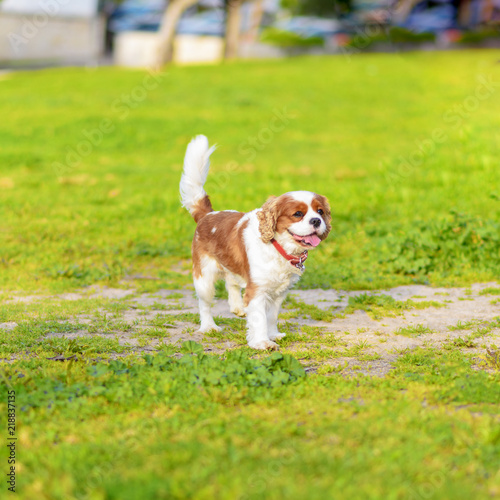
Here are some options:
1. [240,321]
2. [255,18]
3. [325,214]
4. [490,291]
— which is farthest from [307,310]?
[255,18]

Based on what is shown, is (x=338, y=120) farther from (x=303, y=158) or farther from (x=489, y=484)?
(x=489, y=484)

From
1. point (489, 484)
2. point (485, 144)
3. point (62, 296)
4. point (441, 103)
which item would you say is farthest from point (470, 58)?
point (489, 484)

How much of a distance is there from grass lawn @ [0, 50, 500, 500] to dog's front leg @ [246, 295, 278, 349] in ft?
0.48

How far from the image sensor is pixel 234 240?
6.36 meters

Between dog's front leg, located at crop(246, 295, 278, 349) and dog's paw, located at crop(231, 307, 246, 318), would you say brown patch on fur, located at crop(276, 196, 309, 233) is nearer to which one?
dog's front leg, located at crop(246, 295, 278, 349)

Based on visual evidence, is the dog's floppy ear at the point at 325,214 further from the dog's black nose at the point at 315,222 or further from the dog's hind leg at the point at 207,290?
the dog's hind leg at the point at 207,290

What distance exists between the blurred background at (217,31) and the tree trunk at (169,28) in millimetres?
5891

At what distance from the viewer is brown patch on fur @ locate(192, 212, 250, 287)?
630 centimetres

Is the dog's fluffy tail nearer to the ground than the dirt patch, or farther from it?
farther from it

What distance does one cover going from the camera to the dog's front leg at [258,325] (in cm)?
598

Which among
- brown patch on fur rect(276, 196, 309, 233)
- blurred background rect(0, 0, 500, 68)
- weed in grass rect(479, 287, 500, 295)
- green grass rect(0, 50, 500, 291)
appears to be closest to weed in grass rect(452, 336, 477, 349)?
brown patch on fur rect(276, 196, 309, 233)

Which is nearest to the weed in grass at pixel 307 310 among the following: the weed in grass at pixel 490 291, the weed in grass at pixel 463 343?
the weed in grass at pixel 463 343

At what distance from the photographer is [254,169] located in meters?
15.3

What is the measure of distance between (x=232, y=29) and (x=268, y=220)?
1406 inches
